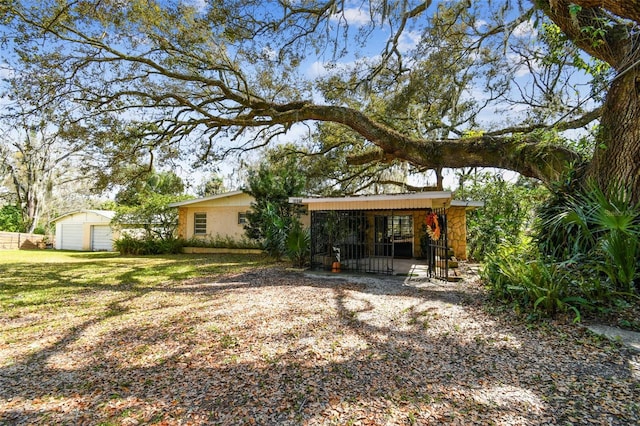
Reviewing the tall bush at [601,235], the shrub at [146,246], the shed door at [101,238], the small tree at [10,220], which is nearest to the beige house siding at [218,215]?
the shrub at [146,246]

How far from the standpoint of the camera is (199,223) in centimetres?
1662

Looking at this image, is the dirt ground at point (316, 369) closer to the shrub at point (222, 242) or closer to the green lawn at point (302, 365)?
the green lawn at point (302, 365)

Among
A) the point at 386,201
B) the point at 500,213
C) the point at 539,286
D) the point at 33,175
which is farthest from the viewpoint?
the point at 33,175

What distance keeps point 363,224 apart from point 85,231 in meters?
18.1

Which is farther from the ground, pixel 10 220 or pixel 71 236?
pixel 10 220

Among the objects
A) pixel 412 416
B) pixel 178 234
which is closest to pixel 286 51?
pixel 412 416

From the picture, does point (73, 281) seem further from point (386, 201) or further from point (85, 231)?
point (85, 231)

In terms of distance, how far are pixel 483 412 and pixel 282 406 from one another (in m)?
1.45

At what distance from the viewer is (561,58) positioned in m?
7.00

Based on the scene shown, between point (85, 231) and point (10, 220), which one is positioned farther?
point (10, 220)

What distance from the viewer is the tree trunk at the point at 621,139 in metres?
4.87

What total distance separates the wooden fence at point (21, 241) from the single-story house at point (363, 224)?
11.3 meters

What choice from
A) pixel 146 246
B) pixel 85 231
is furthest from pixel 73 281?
pixel 85 231

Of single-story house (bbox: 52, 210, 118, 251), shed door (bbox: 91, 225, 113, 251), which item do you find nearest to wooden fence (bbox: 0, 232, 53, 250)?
single-story house (bbox: 52, 210, 118, 251)
